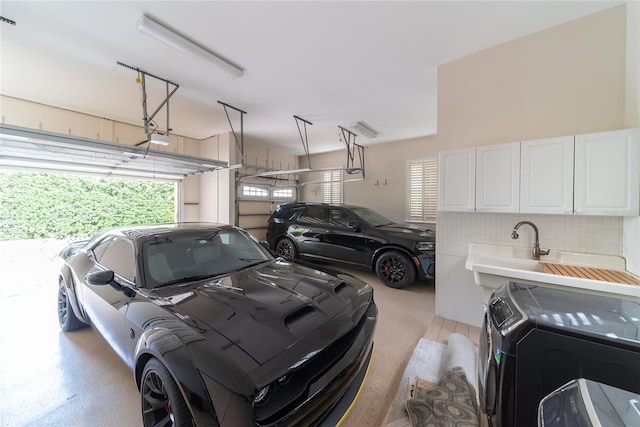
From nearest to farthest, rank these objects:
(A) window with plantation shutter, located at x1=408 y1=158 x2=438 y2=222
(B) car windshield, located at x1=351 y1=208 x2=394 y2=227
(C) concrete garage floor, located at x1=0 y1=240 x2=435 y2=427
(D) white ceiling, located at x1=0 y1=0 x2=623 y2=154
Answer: (C) concrete garage floor, located at x1=0 y1=240 x2=435 y2=427, (D) white ceiling, located at x1=0 y1=0 x2=623 y2=154, (B) car windshield, located at x1=351 y1=208 x2=394 y2=227, (A) window with plantation shutter, located at x1=408 y1=158 x2=438 y2=222

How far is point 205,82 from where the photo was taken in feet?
11.2

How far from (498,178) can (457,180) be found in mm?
385

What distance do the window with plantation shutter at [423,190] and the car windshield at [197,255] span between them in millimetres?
4841

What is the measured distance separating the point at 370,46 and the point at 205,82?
2.41m

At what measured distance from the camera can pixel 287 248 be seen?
5562 millimetres

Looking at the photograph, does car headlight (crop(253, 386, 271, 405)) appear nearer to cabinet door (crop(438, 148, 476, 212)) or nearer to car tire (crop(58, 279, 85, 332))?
cabinet door (crop(438, 148, 476, 212))

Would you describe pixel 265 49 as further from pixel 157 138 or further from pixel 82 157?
pixel 82 157

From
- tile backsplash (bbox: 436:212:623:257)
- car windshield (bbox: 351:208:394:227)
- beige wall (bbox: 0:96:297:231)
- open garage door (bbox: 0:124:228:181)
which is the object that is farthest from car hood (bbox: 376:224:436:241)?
beige wall (bbox: 0:96:297:231)

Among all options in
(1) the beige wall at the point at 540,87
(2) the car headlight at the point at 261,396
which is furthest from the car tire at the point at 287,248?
(2) the car headlight at the point at 261,396

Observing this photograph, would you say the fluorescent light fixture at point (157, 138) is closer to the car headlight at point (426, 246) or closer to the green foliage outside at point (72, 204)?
the green foliage outside at point (72, 204)

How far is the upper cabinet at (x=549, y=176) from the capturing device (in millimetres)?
1938

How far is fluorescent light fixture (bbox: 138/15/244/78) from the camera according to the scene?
7.16 feet

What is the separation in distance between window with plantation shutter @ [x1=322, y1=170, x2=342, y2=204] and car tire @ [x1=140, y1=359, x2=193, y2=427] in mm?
6445

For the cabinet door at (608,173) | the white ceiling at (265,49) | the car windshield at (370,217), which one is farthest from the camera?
the car windshield at (370,217)
